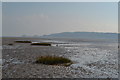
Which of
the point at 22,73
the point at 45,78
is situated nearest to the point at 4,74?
the point at 22,73

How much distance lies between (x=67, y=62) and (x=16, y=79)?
30.7ft

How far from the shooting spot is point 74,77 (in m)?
13.5

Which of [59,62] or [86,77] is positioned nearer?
[86,77]

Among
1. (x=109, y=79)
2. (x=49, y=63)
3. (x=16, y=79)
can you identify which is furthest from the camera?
(x=49, y=63)

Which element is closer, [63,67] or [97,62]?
[63,67]

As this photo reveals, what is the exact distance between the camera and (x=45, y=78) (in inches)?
508

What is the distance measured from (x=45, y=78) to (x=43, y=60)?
7.14 meters

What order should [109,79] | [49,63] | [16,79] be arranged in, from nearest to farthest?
[16,79] → [109,79] → [49,63]

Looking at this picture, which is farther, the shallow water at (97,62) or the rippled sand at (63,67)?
the shallow water at (97,62)

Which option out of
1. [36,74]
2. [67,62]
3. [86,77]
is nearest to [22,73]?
[36,74]

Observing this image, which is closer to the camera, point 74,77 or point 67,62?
point 74,77

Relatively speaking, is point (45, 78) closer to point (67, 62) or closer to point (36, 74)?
point (36, 74)

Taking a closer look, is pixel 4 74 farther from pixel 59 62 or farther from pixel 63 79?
pixel 59 62

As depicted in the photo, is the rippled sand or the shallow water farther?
the shallow water
